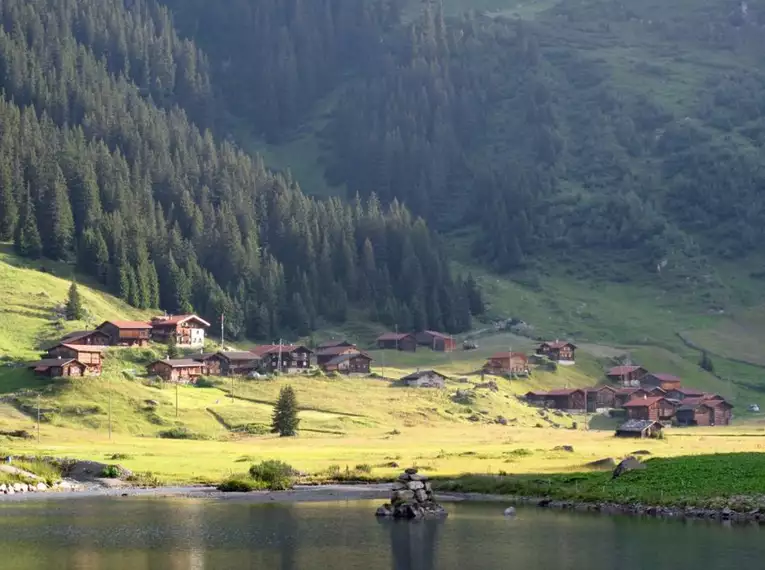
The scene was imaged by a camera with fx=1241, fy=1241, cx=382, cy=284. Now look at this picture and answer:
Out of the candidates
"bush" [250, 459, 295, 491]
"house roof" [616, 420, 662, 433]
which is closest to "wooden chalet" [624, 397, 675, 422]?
"house roof" [616, 420, 662, 433]

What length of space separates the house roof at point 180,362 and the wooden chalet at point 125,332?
9746mm

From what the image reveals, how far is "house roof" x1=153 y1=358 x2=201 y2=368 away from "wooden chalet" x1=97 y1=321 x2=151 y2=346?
975cm

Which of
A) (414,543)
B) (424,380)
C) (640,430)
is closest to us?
(414,543)

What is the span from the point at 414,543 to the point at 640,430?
87157 millimetres

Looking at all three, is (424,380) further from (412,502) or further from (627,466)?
(412,502)

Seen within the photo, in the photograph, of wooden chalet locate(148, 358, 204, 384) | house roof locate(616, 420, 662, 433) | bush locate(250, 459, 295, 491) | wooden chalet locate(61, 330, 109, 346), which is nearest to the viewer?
bush locate(250, 459, 295, 491)

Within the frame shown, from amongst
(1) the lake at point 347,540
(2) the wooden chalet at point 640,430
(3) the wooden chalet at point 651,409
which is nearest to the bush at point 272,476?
(1) the lake at point 347,540

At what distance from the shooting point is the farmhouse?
196 m

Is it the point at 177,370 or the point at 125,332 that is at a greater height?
the point at 125,332

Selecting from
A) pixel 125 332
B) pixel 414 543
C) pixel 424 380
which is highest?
pixel 125 332

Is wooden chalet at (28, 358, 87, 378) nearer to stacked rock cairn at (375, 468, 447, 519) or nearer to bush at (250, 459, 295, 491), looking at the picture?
bush at (250, 459, 295, 491)

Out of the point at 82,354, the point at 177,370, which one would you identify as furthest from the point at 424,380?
the point at 82,354

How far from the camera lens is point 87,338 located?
186 m

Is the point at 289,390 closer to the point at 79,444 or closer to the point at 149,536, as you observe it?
the point at 79,444
